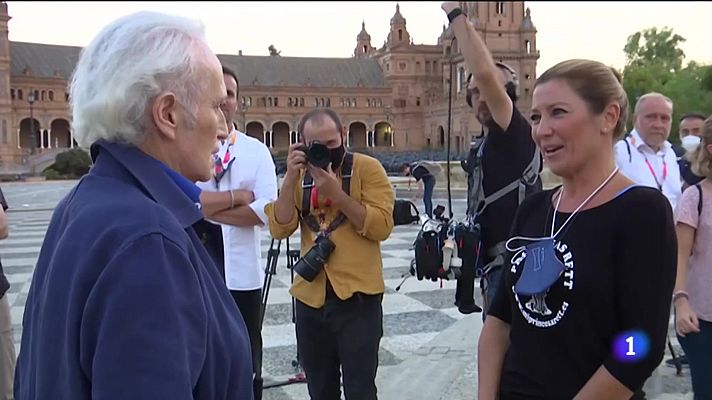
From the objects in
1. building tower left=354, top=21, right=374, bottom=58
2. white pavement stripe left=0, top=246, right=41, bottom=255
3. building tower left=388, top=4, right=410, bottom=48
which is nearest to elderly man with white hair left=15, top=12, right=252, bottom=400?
white pavement stripe left=0, top=246, right=41, bottom=255

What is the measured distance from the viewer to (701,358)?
3.24 meters

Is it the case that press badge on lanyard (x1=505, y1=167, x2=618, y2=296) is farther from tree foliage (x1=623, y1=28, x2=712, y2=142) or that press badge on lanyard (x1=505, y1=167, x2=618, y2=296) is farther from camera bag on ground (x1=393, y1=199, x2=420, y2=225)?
tree foliage (x1=623, y1=28, x2=712, y2=142)

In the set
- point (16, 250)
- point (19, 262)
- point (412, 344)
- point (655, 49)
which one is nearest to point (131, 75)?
point (412, 344)

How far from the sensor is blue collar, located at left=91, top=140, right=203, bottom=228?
1451 mm

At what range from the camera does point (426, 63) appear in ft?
324

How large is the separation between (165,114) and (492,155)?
7.04 ft

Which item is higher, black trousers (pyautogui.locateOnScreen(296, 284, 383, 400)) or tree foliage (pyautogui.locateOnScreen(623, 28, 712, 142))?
tree foliage (pyautogui.locateOnScreen(623, 28, 712, 142))

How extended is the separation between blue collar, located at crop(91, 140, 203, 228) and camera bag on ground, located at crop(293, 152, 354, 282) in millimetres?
1943

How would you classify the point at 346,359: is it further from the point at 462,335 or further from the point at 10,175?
the point at 10,175

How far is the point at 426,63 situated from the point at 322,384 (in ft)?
321

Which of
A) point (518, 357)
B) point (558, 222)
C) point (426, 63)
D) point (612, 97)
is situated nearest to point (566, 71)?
point (612, 97)

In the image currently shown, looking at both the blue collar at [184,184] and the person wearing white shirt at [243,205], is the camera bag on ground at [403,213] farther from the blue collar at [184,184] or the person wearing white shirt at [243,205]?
the blue collar at [184,184]

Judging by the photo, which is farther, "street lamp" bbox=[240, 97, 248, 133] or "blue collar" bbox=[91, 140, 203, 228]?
"street lamp" bbox=[240, 97, 248, 133]

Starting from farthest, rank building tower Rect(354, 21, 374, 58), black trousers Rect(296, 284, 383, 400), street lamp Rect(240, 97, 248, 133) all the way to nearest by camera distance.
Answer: building tower Rect(354, 21, 374, 58) < street lamp Rect(240, 97, 248, 133) < black trousers Rect(296, 284, 383, 400)
